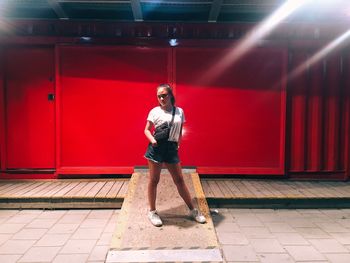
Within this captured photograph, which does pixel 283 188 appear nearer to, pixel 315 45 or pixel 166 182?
pixel 166 182

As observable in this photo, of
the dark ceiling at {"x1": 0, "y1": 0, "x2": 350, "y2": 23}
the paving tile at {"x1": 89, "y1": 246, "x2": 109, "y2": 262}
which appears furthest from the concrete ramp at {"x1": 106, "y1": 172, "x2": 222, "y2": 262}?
the dark ceiling at {"x1": 0, "y1": 0, "x2": 350, "y2": 23}

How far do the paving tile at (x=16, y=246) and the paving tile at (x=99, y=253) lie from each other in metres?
0.86

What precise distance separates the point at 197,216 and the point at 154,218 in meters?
Result: 0.61

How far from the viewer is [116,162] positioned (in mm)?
7039

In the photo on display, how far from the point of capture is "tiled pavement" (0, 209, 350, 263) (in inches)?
163

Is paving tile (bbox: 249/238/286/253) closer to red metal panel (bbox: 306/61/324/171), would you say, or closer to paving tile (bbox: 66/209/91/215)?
paving tile (bbox: 66/209/91/215)

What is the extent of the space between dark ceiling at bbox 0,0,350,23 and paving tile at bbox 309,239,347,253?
4026mm

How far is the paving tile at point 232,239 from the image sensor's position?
455cm

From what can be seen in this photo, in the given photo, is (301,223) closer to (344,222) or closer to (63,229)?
(344,222)

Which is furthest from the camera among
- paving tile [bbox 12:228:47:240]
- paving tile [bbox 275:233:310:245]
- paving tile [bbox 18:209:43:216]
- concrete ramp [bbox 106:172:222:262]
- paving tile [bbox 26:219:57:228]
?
paving tile [bbox 18:209:43:216]

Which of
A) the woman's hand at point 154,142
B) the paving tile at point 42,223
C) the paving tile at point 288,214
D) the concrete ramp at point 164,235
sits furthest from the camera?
the paving tile at point 288,214

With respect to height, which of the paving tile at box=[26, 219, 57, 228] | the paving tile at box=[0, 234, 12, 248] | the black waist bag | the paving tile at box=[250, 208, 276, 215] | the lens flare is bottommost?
the paving tile at box=[0, 234, 12, 248]

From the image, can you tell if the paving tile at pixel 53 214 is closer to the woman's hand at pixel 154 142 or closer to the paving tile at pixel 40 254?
the paving tile at pixel 40 254

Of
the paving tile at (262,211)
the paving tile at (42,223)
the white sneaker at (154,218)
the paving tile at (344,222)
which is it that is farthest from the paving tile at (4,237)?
the paving tile at (344,222)
